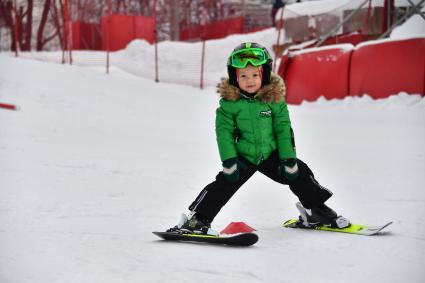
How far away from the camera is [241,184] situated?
11.0 feet

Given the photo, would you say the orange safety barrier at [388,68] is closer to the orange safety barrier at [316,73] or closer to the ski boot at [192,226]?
the orange safety barrier at [316,73]

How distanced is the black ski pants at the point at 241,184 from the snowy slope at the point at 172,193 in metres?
0.25

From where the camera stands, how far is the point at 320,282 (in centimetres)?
241

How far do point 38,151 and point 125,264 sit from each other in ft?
13.7

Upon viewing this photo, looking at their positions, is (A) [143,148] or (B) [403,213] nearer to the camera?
(B) [403,213]

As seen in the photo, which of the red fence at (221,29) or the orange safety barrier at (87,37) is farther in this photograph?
the orange safety barrier at (87,37)

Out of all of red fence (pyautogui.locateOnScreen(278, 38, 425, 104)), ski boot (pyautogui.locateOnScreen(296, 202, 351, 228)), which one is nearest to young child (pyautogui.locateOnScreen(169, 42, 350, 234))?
ski boot (pyautogui.locateOnScreen(296, 202, 351, 228))

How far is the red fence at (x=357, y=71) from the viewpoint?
32.9 ft

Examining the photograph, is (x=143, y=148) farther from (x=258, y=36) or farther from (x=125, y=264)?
(x=258, y=36)

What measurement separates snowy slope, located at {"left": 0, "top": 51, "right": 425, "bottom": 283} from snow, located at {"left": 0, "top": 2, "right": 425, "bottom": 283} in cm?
1

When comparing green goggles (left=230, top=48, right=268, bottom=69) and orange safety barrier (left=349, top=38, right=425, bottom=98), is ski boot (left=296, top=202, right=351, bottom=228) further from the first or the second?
orange safety barrier (left=349, top=38, right=425, bottom=98)

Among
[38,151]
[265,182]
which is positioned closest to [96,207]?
[265,182]

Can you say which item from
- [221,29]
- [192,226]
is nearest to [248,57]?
[192,226]

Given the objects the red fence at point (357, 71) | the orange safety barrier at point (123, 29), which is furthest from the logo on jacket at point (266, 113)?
the orange safety barrier at point (123, 29)
